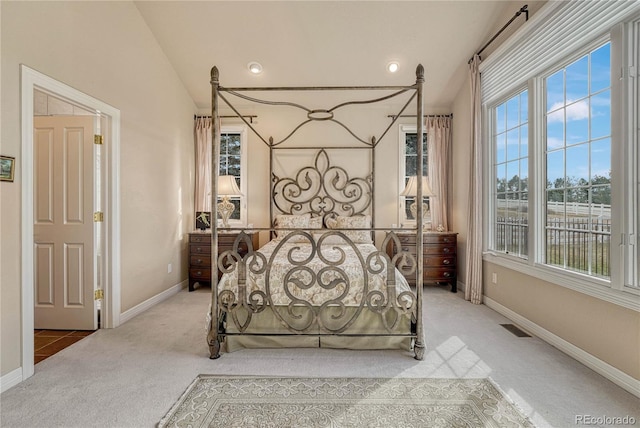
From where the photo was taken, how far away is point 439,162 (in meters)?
4.64

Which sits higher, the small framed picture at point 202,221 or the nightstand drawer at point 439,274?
the small framed picture at point 202,221

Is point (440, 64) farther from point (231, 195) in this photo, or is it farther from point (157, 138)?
point (157, 138)

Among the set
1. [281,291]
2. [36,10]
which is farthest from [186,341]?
[36,10]

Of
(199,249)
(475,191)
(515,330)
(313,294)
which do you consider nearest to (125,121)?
(199,249)

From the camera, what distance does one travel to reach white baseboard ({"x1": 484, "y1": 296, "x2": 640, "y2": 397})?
1.97 m

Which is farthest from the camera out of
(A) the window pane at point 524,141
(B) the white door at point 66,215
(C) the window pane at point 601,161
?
(A) the window pane at point 524,141

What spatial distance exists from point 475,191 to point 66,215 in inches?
176

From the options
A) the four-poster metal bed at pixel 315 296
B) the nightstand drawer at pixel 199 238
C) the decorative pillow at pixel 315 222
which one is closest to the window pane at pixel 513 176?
the four-poster metal bed at pixel 315 296

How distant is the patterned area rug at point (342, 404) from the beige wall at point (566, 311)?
0.89 meters

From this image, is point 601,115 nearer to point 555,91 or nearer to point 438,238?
point 555,91

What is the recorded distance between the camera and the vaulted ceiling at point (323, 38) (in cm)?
335

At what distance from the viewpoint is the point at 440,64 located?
3.98 meters

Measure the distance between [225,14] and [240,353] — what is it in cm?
353

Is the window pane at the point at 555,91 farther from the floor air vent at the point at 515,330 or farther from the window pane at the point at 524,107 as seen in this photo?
the floor air vent at the point at 515,330
